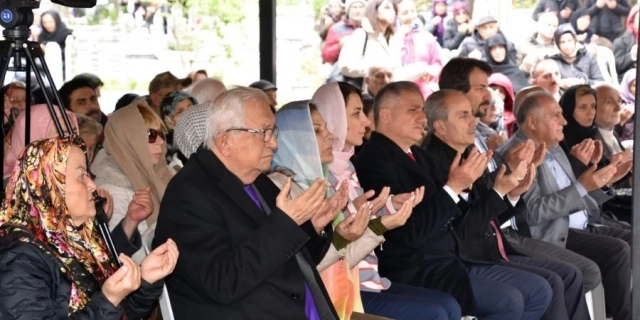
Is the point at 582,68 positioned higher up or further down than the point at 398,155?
further down

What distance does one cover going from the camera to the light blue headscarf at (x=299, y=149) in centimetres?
405

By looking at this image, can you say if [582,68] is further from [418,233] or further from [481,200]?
[418,233]

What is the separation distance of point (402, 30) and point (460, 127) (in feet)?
14.3

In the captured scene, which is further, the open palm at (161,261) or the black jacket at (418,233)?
the black jacket at (418,233)

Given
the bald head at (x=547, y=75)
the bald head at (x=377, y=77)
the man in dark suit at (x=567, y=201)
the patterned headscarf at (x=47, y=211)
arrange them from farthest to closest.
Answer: the bald head at (x=547, y=75) → the bald head at (x=377, y=77) → the man in dark suit at (x=567, y=201) → the patterned headscarf at (x=47, y=211)

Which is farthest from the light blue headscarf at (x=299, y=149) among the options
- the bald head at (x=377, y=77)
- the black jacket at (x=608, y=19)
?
the black jacket at (x=608, y=19)

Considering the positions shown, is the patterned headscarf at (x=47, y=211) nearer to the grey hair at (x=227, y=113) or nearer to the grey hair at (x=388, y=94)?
the grey hair at (x=227, y=113)

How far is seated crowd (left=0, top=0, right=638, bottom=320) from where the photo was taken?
9.25ft

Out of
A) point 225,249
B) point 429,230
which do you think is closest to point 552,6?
point 429,230

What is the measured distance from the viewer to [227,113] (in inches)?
135

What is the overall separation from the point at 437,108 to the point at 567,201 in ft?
2.96

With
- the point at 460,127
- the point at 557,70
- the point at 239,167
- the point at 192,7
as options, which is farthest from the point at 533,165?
the point at 192,7

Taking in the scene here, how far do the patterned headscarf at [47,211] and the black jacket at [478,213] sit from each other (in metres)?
2.21

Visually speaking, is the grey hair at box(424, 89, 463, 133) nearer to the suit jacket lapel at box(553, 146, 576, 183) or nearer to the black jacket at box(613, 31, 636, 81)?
the suit jacket lapel at box(553, 146, 576, 183)
